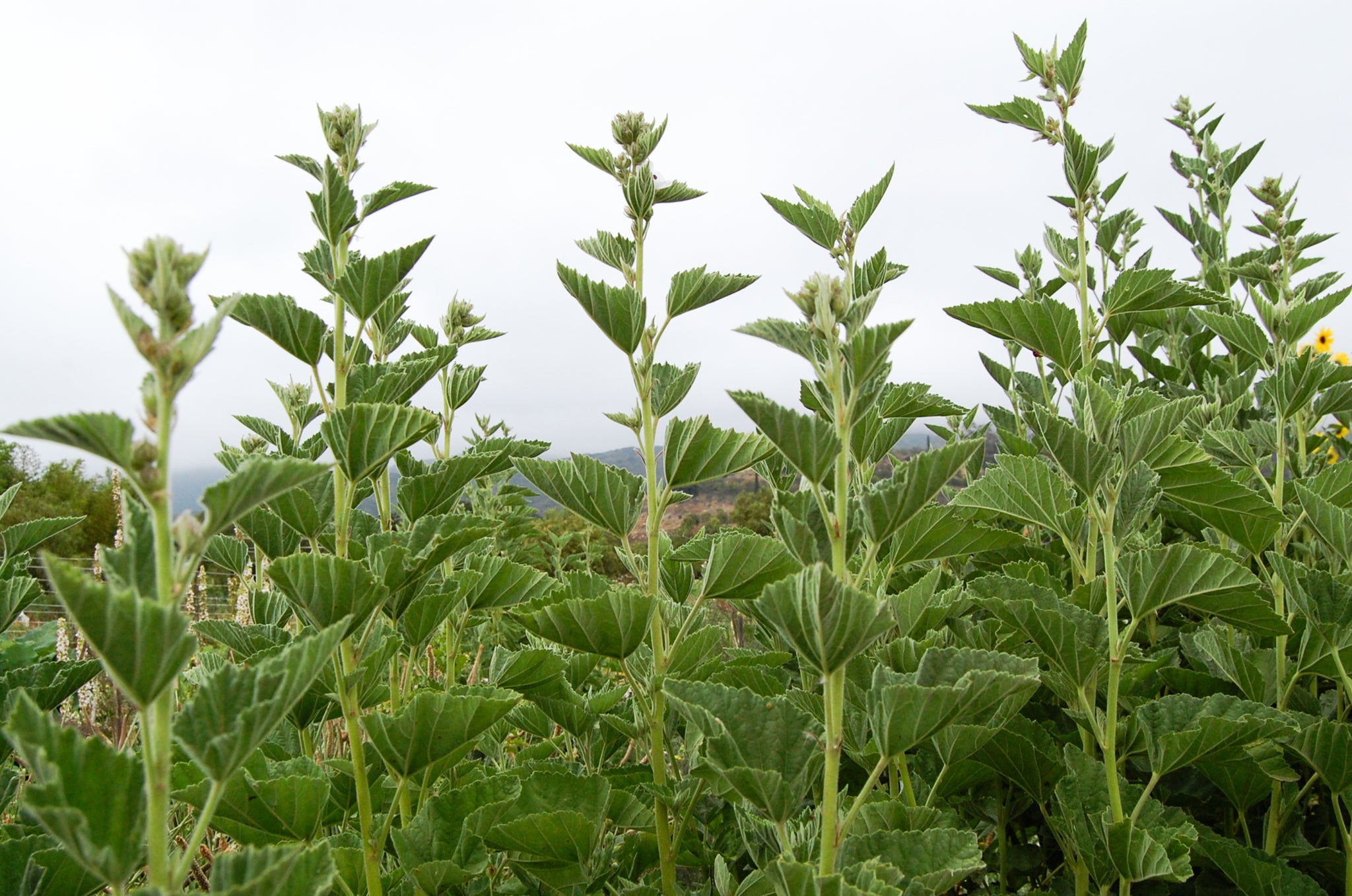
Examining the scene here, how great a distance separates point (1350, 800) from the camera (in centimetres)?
164

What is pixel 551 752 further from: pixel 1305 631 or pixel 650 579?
pixel 1305 631

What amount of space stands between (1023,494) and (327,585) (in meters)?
1.26

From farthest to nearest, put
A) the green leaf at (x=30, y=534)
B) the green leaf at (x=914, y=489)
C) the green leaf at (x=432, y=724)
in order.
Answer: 1. the green leaf at (x=30, y=534)
2. the green leaf at (x=432, y=724)
3. the green leaf at (x=914, y=489)

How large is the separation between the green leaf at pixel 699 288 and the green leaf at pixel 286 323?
692mm

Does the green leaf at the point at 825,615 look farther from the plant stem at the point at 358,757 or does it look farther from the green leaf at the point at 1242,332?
the green leaf at the point at 1242,332

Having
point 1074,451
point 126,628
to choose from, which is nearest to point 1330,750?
point 1074,451

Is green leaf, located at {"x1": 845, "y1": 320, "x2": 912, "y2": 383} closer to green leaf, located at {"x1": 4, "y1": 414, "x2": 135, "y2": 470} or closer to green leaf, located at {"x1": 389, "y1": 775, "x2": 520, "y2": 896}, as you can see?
green leaf, located at {"x1": 4, "y1": 414, "x2": 135, "y2": 470}

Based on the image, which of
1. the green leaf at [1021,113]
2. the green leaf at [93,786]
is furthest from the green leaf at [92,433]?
the green leaf at [1021,113]

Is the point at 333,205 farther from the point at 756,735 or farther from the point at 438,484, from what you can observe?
the point at 756,735

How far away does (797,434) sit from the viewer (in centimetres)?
105

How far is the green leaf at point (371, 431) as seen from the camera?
1320 millimetres

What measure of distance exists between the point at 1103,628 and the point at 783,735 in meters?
0.73

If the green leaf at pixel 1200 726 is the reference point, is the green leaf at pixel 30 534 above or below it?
above

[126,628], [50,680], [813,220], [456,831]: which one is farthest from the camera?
[813,220]
